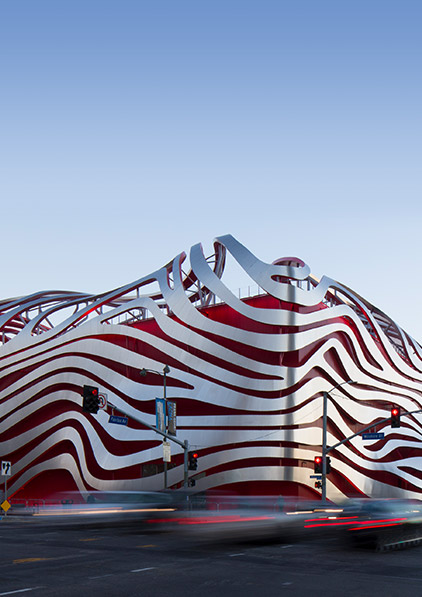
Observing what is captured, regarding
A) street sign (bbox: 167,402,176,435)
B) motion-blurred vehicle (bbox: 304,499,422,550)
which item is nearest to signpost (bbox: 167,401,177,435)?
street sign (bbox: 167,402,176,435)

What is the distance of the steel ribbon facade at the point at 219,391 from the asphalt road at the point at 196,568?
29402mm

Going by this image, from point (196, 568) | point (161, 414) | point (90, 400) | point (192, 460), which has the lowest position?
point (196, 568)

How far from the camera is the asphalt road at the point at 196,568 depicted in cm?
1247

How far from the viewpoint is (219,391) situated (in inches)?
2094

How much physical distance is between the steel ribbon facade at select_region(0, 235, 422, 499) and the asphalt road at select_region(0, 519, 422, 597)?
29.4 metres

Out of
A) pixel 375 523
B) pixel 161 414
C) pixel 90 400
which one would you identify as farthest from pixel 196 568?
pixel 161 414

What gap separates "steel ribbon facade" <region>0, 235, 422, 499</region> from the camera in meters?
51.6

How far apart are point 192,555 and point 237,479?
108ft

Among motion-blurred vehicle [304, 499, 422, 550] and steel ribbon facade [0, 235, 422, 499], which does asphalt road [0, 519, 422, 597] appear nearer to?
motion-blurred vehicle [304, 499, 422, 550]

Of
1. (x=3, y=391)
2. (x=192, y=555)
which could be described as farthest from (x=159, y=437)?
(x=192, y=555)

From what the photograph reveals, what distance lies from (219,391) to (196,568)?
38031 mm

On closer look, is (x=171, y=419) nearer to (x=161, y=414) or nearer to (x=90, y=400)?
(x=161, y=414)

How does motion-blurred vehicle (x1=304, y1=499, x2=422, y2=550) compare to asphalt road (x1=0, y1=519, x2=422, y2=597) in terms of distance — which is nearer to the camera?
A: asphalt road (x1=0, y1=519, x2=422, y2=597)

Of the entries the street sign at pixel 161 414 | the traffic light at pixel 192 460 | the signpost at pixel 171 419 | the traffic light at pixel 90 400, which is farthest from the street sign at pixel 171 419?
the traffic light at pixel 90 400
